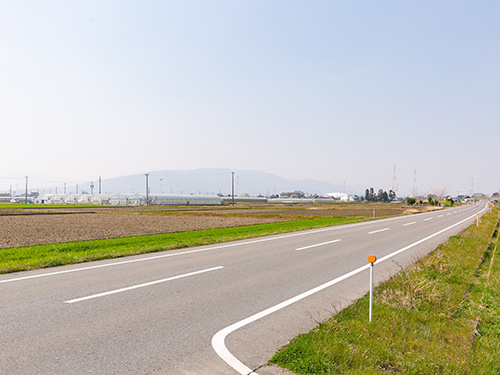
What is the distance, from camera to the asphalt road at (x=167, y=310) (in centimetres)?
448

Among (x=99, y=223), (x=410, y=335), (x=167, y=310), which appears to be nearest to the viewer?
(x=410, y=335)

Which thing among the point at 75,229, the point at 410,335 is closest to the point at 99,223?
the point at 75,229

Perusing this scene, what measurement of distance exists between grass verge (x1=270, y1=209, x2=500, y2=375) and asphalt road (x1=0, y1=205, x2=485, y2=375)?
449mm

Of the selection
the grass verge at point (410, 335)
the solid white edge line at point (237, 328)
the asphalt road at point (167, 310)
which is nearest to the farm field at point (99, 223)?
the asphalt road at point (167, 310)

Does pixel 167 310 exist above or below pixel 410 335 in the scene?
above

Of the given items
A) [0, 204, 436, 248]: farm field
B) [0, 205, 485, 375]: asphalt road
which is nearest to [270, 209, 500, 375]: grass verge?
[0, 205, 485, 375]: asphalt road

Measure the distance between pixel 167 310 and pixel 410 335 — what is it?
12.6 ft

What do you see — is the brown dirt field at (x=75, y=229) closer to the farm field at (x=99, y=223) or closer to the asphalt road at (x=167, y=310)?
the farm field at (x=99, y=223)

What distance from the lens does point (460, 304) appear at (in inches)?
281

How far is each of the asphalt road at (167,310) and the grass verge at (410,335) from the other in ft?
1.47

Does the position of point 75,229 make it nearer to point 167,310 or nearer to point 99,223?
point 99,223

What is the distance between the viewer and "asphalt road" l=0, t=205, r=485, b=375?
448 cm

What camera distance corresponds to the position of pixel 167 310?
252 inches

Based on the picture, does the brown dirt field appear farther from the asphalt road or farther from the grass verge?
the grass verge
